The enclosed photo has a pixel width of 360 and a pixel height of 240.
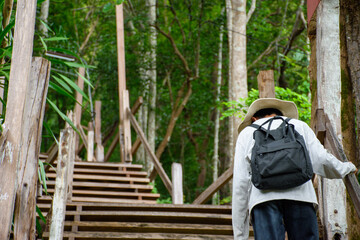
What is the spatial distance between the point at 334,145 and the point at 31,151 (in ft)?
7.18

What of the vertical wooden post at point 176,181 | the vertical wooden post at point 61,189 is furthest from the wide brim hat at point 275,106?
the vertical wooden post at point 176,181

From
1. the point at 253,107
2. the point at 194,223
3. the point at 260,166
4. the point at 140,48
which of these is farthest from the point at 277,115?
the point at 140,48

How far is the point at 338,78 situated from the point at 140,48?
11.2 m

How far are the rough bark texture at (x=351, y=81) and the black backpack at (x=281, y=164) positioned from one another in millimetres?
1495

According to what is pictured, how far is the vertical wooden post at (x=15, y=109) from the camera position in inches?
127

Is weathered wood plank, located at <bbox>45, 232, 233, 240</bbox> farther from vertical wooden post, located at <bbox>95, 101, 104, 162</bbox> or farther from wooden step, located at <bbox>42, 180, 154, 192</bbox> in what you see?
vertical wooden post, located at <bbox>95, 101, 104, 162</bbox>

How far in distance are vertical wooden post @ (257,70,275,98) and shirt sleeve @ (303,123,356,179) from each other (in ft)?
8.80

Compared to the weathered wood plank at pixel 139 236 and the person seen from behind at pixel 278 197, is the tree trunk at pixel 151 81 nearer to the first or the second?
the weathered wood plank at pixel 139 236

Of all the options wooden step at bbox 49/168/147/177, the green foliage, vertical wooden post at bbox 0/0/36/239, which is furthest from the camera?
wooden step at bbox 49/168/147/177

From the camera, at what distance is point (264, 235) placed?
2795mm

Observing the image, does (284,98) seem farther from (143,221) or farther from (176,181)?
(143,221)

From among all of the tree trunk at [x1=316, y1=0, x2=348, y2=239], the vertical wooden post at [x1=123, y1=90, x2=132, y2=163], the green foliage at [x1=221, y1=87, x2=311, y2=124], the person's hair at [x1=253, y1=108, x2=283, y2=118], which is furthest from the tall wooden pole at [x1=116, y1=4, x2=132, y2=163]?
the person's hair at [x1=253, y1=108, x2=283, y2=118]

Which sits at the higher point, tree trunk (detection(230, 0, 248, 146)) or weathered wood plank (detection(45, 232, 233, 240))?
tree trunk (detection(230, 0, 248, 146))

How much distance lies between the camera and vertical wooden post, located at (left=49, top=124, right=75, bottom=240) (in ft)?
13.8
